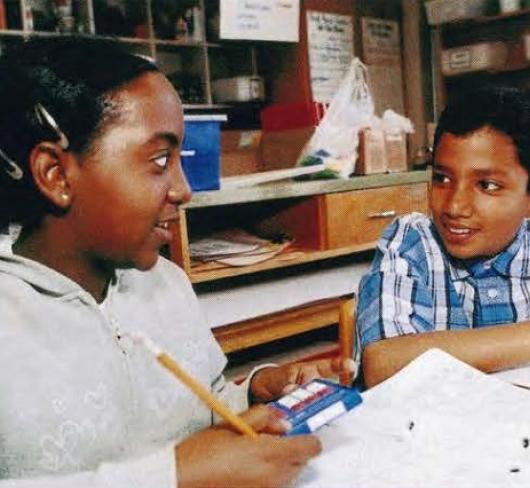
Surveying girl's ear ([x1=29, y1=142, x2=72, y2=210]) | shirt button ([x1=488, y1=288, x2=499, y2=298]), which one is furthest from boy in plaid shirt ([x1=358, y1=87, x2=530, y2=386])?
girl's ear ([x1=29, y1=142, x2=72, y2=210])

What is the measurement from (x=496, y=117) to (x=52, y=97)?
81 cm

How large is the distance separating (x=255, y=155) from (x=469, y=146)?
197 cm

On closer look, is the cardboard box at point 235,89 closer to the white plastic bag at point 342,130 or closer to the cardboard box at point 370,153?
the white plastic bag at point 342,130

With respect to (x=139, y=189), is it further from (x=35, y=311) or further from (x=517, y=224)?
(x=517, y=224)

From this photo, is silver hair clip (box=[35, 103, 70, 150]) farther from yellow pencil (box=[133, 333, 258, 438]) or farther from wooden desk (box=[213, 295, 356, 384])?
wooden desk (box=[213, 295, 356, 384])

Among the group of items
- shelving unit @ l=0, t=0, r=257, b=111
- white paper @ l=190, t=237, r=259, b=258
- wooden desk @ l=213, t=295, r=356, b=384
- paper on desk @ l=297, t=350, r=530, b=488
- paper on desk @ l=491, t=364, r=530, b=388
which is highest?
shelving unit @ l=0, t=0, r=257, b=111

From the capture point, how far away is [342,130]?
2666 millimetres

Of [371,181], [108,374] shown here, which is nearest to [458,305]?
[108,374]

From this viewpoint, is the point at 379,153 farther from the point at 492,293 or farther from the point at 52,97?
the point at 52,97

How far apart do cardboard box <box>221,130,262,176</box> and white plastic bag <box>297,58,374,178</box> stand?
0.46m

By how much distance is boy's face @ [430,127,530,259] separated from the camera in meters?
1.20

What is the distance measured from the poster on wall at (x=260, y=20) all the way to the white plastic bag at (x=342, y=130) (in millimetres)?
516

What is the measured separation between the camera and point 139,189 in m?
0.75

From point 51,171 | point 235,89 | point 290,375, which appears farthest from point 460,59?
point 51,171
